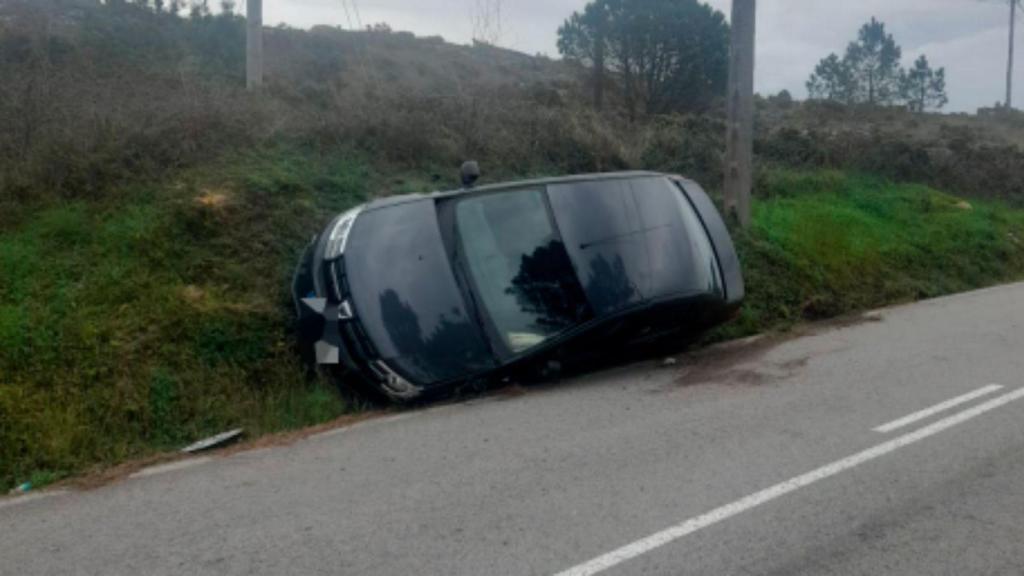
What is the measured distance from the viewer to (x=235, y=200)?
8.59 metres

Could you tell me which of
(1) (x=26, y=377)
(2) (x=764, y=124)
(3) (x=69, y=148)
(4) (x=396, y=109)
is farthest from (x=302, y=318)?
(2) (x=764, y=124)

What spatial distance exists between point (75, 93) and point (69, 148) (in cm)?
128

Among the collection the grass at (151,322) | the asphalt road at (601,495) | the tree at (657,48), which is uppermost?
the tree at (657,48)

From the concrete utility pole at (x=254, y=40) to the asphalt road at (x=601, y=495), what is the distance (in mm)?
6840

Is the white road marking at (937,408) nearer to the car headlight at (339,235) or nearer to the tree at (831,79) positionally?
the car headlight at (339,235)

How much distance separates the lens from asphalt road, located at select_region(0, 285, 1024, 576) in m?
4.27

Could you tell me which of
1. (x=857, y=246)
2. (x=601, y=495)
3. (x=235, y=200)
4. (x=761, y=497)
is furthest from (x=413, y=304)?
(x=857, y=246)

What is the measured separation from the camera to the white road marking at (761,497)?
423cm

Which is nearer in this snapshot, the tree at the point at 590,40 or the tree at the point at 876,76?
the tree at the point at 590,40

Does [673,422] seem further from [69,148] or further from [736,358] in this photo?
[69,148]

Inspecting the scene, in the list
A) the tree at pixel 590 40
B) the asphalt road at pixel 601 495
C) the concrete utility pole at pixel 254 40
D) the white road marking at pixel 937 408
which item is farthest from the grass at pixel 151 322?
the tree at pixel 590 40

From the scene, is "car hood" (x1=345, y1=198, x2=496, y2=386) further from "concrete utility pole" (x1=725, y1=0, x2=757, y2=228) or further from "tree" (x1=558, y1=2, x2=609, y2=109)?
"tree" (x1=558, y1=2, x2=609, y2=109)

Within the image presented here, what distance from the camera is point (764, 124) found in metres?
22.0

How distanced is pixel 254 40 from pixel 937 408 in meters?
9.17
